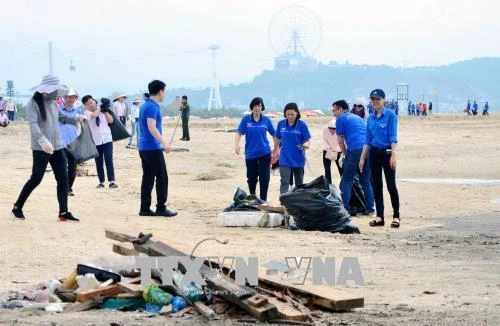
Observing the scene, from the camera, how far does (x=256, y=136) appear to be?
13031mm

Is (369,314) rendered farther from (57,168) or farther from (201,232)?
(57,168)

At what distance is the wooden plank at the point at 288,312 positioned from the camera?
230 inches

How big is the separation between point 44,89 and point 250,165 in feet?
11.5

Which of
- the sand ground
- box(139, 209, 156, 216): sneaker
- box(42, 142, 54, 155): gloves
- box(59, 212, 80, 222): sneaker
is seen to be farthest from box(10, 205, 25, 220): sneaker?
box(139, 209, 156, 216): sneaker

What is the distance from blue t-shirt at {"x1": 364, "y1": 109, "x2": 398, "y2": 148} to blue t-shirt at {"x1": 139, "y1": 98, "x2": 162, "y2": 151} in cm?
263

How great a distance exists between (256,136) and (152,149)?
67.6 inches

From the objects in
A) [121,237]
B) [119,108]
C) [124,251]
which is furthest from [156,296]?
[119,108]

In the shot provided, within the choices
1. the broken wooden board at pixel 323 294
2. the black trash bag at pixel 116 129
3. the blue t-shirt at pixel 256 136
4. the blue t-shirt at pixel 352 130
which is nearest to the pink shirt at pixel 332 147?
the blue t-shirt at pixel 256 136

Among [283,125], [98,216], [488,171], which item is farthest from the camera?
[488,171]

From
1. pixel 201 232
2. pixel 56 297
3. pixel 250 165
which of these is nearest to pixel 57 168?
pixel 201 232

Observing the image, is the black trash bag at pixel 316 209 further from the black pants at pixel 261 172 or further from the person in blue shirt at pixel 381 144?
the black pants at pixel 261 172

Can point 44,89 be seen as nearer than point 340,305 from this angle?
No

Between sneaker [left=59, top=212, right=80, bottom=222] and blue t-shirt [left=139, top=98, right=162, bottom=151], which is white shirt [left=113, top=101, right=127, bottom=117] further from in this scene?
sneaker [left=59, top=212, right=80, bottom=222]

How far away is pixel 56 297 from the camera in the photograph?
654 cm
